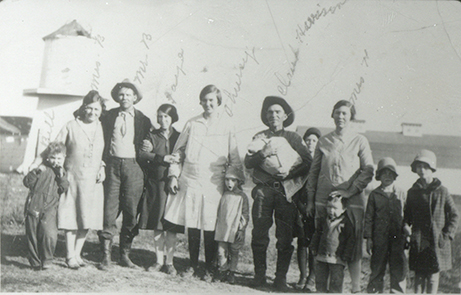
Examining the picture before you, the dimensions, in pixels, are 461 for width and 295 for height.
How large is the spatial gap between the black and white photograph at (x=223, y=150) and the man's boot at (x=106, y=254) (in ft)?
0.06

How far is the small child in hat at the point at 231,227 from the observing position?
349 cm

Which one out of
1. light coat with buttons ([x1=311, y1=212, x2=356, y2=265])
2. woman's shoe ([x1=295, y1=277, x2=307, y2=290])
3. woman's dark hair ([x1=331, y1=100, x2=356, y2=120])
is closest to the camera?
light coat with buttons ([x1=311, y1=212, x2=356, y2=265])

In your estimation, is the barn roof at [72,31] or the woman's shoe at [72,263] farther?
the barn roof at [72,31]

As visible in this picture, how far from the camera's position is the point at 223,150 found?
11.8 feet

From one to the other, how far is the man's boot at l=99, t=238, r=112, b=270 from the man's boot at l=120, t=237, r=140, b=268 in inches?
3.5

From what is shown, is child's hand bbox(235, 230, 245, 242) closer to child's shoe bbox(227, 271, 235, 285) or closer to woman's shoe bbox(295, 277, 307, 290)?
child's shoe bbox(227, 271, 235, 285)

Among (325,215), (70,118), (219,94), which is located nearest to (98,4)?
(70,118)

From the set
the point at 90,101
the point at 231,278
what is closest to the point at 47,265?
the point at 90,101

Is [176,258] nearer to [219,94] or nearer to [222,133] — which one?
[222,133]

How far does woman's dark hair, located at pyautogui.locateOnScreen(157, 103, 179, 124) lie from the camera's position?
3.60 m

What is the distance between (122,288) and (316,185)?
1.66 m

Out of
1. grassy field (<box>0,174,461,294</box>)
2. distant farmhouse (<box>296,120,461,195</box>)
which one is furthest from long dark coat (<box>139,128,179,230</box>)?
distant farmhouse (<box>296,120,461,195</box>)

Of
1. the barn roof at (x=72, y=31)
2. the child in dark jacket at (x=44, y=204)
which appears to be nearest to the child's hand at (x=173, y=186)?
the child in dark jacket at (x=44, y=204)

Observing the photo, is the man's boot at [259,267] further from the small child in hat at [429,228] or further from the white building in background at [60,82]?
the white building in background at [60,82]
